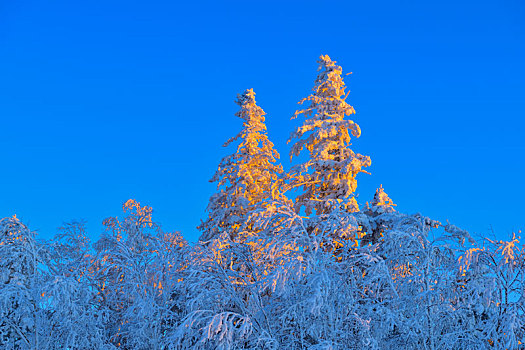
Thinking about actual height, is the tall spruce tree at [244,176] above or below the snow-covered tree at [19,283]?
above

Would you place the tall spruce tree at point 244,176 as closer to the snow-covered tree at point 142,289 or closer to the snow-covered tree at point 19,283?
the snow-covered tree at point 142,289

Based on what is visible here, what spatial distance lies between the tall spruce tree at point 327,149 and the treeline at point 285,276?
67 mm

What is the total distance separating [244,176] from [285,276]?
1215 cm

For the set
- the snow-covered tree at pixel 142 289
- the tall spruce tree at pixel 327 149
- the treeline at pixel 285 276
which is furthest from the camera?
the tall spruce tree at pixel 327 149

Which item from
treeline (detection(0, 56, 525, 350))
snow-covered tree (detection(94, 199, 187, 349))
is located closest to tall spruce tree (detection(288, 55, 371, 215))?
treeline (detection(0, 56, 525, 350))

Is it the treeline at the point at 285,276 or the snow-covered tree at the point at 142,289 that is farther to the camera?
the snow-covered tree at the point at 142,289

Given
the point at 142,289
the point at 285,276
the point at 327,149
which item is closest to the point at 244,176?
the point at 327,149

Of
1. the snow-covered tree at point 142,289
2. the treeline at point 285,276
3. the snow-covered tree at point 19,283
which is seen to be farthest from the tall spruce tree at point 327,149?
the snow-covered tree at point 19,283

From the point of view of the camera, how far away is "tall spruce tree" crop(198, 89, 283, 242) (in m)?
24.6

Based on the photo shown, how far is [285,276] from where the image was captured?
43.3ft

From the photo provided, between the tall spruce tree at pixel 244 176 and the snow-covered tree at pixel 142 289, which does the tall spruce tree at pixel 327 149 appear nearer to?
the tall spruce tree at pixel 244 176

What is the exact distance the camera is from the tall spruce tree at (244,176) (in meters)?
24.6

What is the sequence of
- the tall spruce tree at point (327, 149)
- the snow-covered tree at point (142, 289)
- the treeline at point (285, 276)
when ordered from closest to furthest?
the treeline at point (285, 276) < the snow-covered tree at point (142, 289) < the tall spruce tree at point (327, 149)

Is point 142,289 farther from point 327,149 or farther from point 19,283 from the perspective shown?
point 327,149
